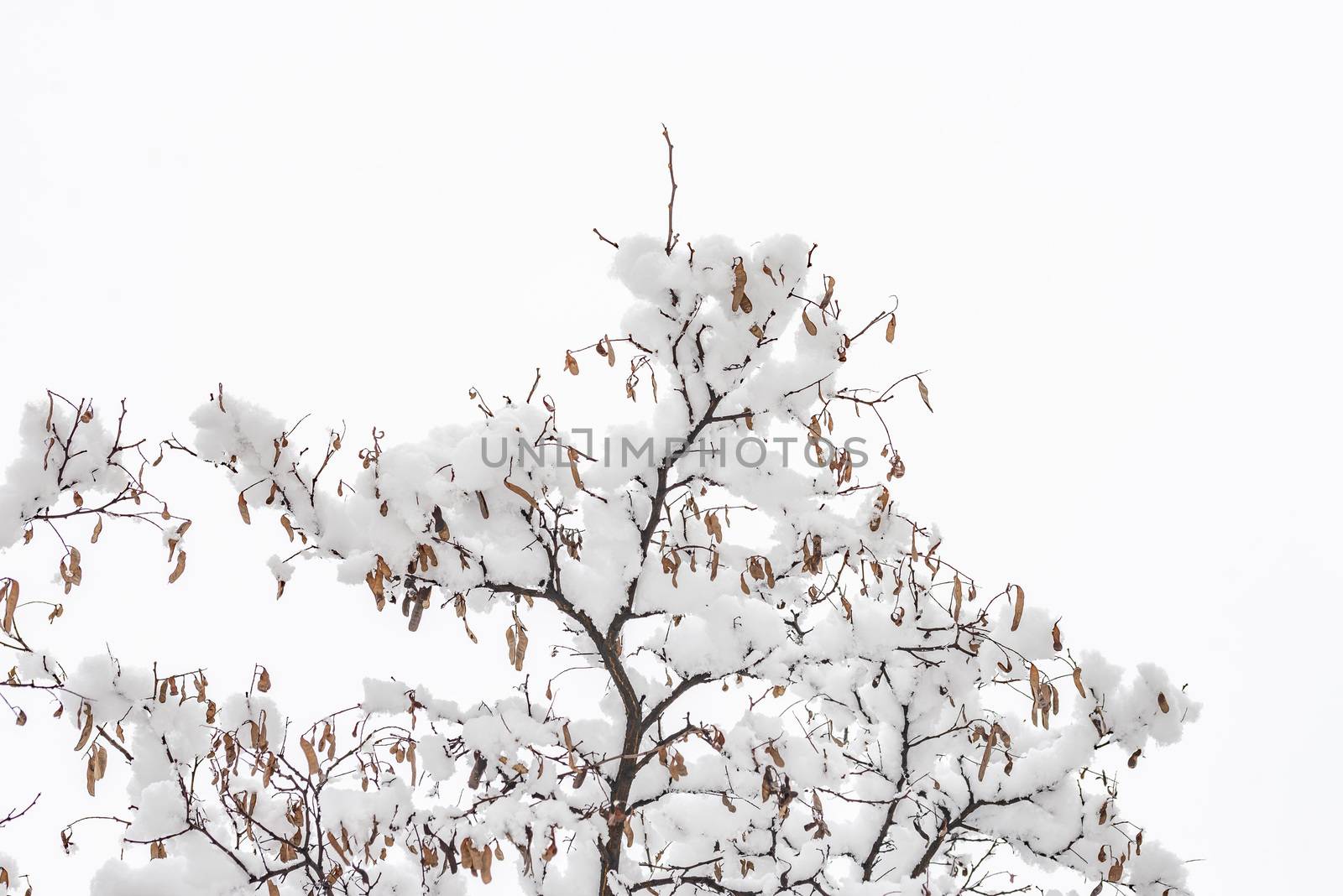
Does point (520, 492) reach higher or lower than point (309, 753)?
higher

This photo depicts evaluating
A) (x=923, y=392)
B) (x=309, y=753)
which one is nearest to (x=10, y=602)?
(x=309, y=753)

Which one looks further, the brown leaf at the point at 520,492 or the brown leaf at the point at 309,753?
the brown leaf at the point at 309,753

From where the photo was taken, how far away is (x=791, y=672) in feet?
12.8

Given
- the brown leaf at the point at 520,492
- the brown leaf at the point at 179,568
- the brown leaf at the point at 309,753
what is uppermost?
the brown leaf at the point at 520,492

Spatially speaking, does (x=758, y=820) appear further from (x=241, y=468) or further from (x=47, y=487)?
(x=47, y=487)

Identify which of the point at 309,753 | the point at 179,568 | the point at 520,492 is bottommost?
the point at 309,753

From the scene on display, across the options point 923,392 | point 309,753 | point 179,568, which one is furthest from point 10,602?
point 923,392

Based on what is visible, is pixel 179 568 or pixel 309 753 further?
pixel 309 753

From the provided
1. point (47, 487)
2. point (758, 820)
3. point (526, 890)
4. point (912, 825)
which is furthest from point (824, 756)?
point (47, 487)

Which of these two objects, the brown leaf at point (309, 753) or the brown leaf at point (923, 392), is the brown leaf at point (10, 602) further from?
the brown leaf at point (923, 392)

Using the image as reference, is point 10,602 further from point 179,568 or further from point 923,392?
point 923,392

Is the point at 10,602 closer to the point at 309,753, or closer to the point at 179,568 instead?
the point at 179,568

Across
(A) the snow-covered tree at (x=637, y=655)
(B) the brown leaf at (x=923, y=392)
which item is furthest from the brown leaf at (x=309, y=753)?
(B) the brown leaf at (x=923, y=392)

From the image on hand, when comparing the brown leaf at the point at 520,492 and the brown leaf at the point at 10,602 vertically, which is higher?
the brown leaf at the point at 520,492
